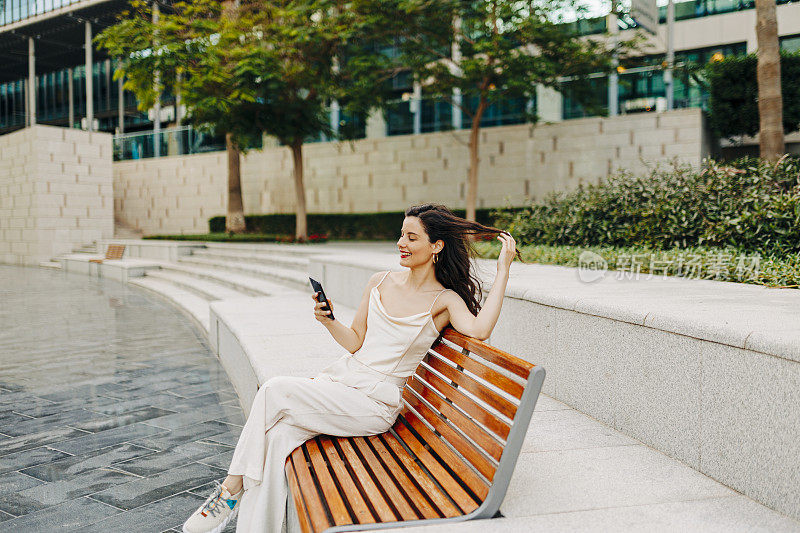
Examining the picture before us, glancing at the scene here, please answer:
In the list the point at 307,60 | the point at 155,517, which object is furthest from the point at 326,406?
the point at 307,60

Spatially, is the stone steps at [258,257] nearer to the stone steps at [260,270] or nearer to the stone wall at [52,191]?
the stone steps at [260,270]

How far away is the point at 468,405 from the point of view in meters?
2.79

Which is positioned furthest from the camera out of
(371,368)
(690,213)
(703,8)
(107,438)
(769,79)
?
(703,8)

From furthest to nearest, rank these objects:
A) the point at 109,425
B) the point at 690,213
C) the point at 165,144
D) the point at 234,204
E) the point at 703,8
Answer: the point at 165,144
the point at 703,8
the point at 234,204
the point at 690,213
the point at 109,425

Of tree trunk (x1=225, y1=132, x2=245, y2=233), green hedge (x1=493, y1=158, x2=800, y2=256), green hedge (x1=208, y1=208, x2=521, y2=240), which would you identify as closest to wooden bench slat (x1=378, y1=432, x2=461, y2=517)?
green hedge (x1=493, y1=158, x2=800, y2=256)

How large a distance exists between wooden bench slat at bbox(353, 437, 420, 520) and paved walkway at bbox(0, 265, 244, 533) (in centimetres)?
96

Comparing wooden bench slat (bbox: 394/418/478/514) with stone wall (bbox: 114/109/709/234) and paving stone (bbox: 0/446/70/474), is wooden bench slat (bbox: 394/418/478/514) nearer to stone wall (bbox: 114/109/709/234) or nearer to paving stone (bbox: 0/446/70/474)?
paving stone (bbox: 0/446/70/474)

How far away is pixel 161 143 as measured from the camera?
92.1ft

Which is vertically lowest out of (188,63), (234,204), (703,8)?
(234,204)

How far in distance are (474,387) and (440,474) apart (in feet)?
1.24

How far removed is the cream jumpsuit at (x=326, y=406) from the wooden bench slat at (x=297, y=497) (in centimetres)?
8

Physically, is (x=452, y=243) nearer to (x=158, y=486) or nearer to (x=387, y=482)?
(x=387, y=482)

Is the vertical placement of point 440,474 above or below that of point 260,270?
below

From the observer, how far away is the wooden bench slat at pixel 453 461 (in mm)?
2467
